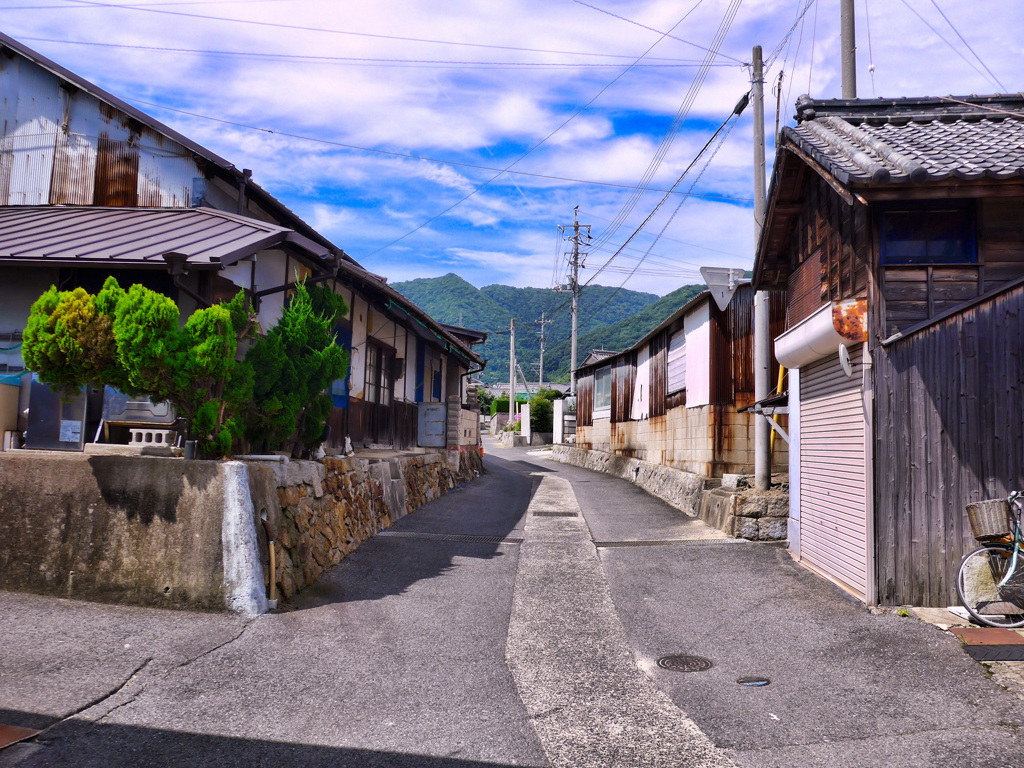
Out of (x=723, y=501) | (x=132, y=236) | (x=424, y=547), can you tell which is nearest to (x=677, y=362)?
(x=723, y=501)

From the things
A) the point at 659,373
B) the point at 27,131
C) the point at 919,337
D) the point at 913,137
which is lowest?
the point at 919,337

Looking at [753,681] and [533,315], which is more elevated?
[533,315]

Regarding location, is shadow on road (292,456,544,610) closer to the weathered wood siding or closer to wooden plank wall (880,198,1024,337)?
the weathered wood siding

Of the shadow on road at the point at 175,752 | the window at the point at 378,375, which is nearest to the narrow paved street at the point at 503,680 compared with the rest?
the shadow on road at the point at 175,752

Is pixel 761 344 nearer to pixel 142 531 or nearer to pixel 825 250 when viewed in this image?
pixel 825 250

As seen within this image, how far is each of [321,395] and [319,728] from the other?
6108mm

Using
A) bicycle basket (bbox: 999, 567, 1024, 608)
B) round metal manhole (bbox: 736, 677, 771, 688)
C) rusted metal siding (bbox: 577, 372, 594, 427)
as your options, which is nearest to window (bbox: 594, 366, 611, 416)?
rusted metal siding (bbox: 577, 372, 594, 427)

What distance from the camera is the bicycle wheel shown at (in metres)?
7.00

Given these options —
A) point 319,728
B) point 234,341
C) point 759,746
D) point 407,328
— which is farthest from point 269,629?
point 407,328

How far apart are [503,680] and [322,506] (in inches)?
195

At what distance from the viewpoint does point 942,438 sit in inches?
305

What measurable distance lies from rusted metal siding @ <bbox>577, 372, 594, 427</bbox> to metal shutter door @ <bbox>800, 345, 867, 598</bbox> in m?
20.5

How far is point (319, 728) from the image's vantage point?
16.3 ft

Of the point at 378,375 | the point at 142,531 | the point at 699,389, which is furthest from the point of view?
the point at 699,389
